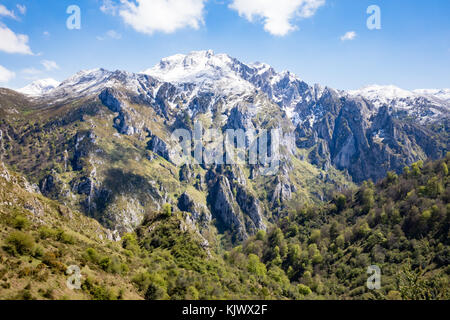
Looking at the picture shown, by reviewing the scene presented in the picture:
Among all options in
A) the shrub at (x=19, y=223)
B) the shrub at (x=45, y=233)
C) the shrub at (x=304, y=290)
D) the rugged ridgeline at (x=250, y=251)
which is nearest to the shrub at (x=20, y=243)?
the rugged ridgeline at (x=250, y=251)

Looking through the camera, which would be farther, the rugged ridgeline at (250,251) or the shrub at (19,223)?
the shrub at (19,223)

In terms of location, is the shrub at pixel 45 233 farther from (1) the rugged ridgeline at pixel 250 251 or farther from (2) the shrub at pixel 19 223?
(2) the shrub at pixel 19 223

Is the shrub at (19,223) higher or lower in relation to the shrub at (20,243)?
higher

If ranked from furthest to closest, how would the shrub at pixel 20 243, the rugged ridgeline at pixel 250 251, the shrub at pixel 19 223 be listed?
the shrub at pixel 19 223
the rugged ridgeline at pixel 250 251
the shrub at pixel 20 243

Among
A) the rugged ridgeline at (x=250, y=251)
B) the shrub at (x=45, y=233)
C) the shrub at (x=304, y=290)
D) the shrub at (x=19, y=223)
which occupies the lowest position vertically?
the shrub at (x=304, y=290)

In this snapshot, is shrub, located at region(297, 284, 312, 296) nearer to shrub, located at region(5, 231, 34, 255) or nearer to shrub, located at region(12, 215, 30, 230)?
shrub, located at region(5, 231, 34, 255)

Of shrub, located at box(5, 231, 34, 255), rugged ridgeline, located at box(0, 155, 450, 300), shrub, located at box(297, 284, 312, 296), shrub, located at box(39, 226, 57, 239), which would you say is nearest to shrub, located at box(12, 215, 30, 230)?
rugged ridgeline, located at box(0, 155, 450, 300)

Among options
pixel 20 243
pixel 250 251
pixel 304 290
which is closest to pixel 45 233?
pixel 20 243

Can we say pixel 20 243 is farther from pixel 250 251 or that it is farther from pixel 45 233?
pixel 250 251
